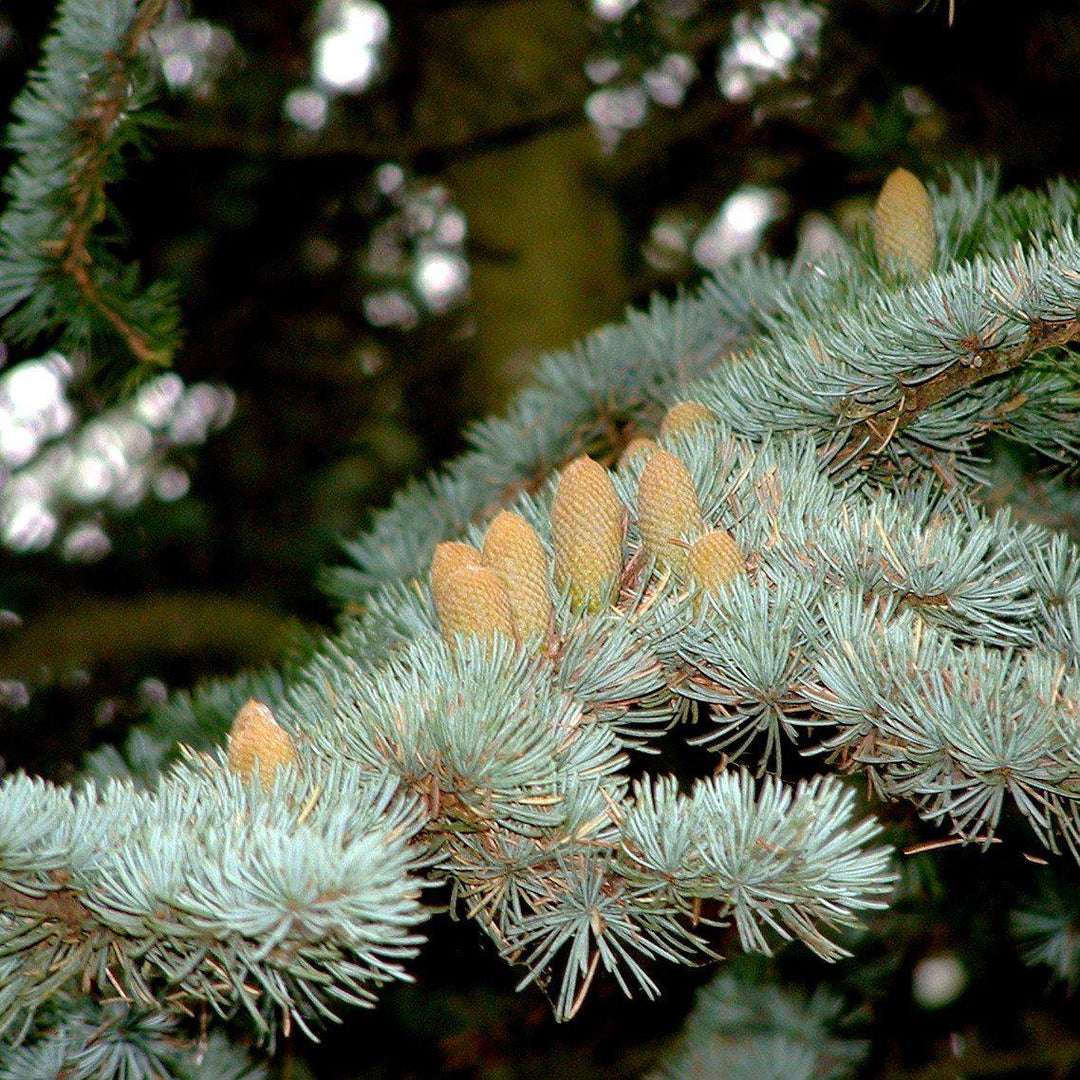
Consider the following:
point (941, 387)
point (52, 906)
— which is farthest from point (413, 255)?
point (52, 906)

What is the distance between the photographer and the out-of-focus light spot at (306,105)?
2.17 metres

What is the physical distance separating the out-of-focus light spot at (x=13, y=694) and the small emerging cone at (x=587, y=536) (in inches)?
52.1

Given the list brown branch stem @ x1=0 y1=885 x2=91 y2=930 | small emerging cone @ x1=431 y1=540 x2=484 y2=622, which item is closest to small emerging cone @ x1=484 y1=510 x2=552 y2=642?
small emerging cone @ x1=431 y1=540 x2=484 y2=622

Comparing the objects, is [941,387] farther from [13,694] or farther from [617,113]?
[617,113]

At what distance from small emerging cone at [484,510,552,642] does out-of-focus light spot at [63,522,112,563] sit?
1.54 metres

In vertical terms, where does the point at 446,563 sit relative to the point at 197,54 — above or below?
above

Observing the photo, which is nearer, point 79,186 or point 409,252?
point 79,186

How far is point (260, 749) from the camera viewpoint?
501mm

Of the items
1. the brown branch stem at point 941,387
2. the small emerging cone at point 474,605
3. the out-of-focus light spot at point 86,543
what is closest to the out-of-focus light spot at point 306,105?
the out-of-focus light spot at point 86,543

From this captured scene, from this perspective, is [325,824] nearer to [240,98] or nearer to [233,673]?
[233,673]

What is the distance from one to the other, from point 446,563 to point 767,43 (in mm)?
1352

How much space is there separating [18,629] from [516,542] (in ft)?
4.93

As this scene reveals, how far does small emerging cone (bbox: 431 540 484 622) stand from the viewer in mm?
553

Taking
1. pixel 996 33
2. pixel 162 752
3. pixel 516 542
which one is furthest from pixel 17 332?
pixel 996 33
